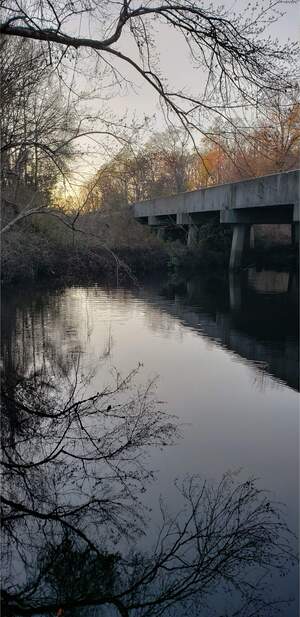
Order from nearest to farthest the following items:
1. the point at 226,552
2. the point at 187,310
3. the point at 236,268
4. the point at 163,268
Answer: the point at 226,552 → the point at 187,310 → the point at 236,268 → the point at 163,268

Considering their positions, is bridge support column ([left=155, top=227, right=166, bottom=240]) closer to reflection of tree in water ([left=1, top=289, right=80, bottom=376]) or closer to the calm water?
the calm water

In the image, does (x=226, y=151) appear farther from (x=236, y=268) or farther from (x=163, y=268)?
(x=163, y=268)

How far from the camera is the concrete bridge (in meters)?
18.2

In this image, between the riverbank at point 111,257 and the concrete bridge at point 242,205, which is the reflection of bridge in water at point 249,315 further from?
the riverbank at point 111,257

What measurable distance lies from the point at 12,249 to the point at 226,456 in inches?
607

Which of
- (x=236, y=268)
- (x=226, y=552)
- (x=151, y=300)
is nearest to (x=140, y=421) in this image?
(x=226, y=552)

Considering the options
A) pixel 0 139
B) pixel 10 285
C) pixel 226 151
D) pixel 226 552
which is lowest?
pixel 226 552

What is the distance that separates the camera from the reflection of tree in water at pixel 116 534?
3627mm

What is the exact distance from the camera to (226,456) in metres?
5.57

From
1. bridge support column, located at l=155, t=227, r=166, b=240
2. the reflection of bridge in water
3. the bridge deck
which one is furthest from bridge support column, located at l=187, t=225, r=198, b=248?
the reflection of bridge in water

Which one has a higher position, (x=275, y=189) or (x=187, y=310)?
(x=275, y=189)

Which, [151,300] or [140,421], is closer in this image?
[140,421]

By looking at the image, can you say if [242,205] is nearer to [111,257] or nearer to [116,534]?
[111,257]

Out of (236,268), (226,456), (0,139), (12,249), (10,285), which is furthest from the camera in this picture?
(236,268)
